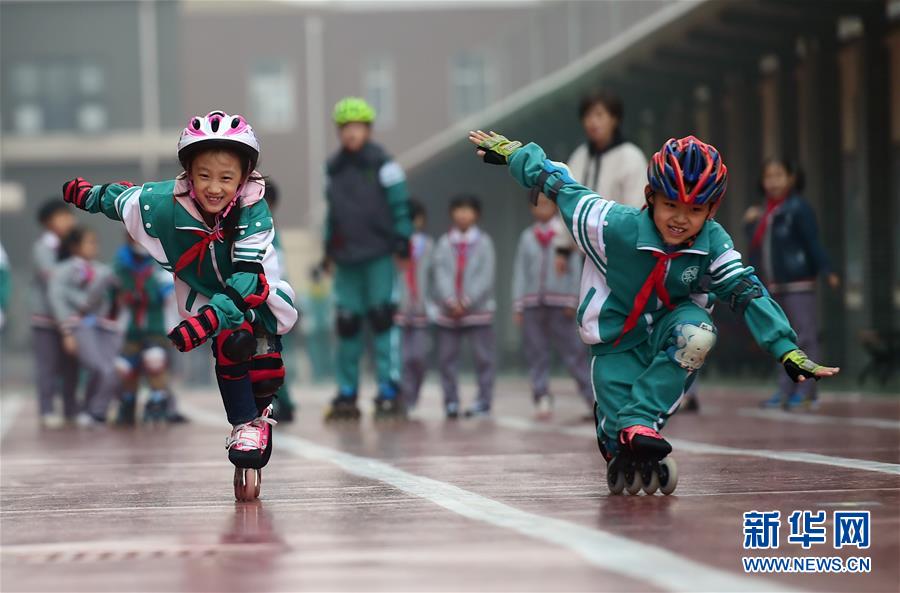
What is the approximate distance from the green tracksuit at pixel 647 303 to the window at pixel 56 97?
42.6m

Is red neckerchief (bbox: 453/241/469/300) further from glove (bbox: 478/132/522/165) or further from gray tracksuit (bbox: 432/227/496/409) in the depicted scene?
glove (bbox: 478/132/522/165)

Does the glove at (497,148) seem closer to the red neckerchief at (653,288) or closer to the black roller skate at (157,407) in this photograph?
the red neckerchief at (653,288)

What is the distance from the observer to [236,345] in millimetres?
7180

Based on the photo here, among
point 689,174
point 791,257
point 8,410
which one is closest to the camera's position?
point 689,174

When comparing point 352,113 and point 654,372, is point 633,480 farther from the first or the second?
point 352,113

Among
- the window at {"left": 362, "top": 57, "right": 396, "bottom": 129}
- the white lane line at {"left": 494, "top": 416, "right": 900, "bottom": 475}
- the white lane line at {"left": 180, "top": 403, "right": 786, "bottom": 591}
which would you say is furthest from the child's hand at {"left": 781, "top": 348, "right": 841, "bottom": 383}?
the window at {"left": 362, "top": 57, "right": 396, "bottom": 129}

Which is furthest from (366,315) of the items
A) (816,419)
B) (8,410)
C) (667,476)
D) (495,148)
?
(667,476)

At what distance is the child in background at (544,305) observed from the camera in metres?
14.6

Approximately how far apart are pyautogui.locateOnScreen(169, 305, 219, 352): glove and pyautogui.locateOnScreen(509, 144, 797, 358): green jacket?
1.51 m

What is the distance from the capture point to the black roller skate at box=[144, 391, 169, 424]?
15.5 meters

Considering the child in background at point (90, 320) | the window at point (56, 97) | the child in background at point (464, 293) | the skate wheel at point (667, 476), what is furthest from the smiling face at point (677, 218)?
the window at point (56, 97)

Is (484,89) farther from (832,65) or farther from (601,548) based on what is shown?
(601,548)

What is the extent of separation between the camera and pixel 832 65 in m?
20.4

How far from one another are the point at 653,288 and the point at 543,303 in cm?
777
